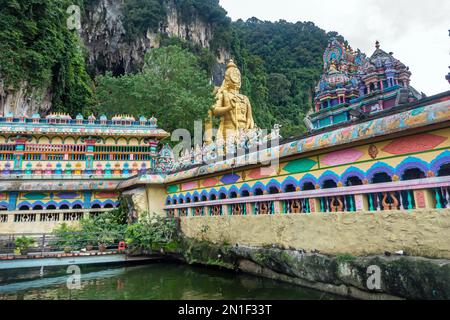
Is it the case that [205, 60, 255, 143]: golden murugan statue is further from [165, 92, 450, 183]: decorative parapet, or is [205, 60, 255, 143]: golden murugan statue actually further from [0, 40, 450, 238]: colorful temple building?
[165, 92, 450, 183]: decorative parapet

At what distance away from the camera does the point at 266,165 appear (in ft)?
31.2

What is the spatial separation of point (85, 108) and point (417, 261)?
110 ft

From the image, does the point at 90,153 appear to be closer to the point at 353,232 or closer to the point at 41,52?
the point at 41,52

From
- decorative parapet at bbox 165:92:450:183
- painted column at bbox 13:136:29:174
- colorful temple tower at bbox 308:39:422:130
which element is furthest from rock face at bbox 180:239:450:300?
painted column at bbox 13:136:29:174

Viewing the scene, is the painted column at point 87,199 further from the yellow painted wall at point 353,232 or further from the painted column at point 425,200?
the painted column at point 425,200

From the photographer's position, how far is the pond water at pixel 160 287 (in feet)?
26.7

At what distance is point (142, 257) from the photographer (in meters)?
13.8

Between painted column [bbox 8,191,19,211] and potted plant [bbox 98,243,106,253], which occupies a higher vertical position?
painted column [bbox 8,191,19,211]

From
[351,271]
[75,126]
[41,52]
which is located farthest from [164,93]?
[351,271]

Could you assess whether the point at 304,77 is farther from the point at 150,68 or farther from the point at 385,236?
the point at 385,236

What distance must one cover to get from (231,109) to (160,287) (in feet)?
30.6

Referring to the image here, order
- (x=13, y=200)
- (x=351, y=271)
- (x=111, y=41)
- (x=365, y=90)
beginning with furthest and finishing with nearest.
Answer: (x=111, y=41) < (x=365, y=90) < (x=13, y=200) < (x=351, y=271)

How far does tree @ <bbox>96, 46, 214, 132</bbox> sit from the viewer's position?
1000 inches

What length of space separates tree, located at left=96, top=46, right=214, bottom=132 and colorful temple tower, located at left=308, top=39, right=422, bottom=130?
887 centimetres
